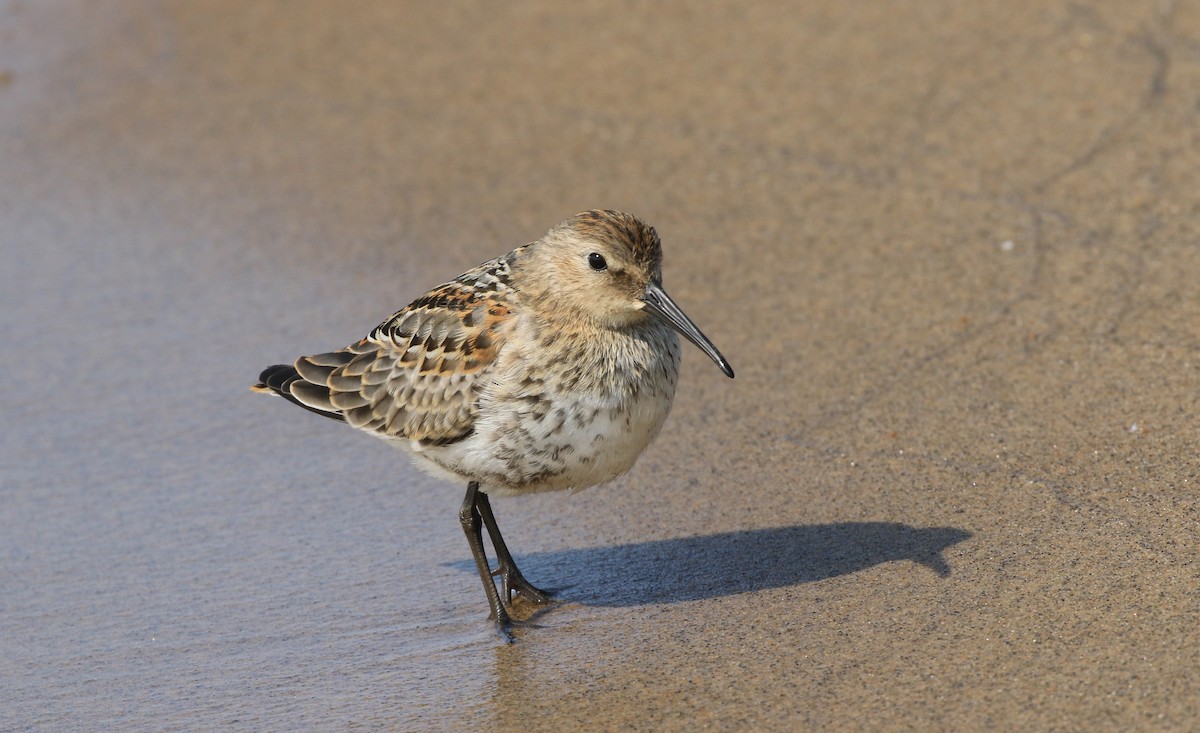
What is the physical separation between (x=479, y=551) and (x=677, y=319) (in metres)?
1.17

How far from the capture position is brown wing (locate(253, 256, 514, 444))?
18.1ft

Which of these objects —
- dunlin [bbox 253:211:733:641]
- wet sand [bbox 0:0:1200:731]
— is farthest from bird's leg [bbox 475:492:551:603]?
wet sand [bbox 0:0:1200:731]

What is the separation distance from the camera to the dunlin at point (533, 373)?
5301 mm

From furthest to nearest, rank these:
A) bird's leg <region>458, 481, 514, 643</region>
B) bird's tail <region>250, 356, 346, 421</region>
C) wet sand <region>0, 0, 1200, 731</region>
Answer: bird's tail <region>250, 356, 346, 421</region>
bird's leg <region>458, 481, 514, 643</region>
wet sand <region>0, 0, 1200, 731</region>

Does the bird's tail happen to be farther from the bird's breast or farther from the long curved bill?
the long curved bill

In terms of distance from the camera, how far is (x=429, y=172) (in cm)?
952

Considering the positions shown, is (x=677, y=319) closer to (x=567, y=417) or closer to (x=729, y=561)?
(x=567, y=417)

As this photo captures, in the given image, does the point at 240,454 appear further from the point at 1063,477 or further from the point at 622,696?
the point at 1063,477

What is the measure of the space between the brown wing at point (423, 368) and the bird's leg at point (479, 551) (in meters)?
0.29

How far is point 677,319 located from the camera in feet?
17.9

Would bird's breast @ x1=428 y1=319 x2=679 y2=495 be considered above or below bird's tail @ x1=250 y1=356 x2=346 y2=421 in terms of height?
below

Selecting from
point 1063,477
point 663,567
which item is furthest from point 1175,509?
point 663,567

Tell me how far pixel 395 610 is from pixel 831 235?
3.72 metres

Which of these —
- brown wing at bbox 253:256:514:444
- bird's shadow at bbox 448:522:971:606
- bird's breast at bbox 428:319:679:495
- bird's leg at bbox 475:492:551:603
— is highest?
brown wing at bbox 253:256:514:444
